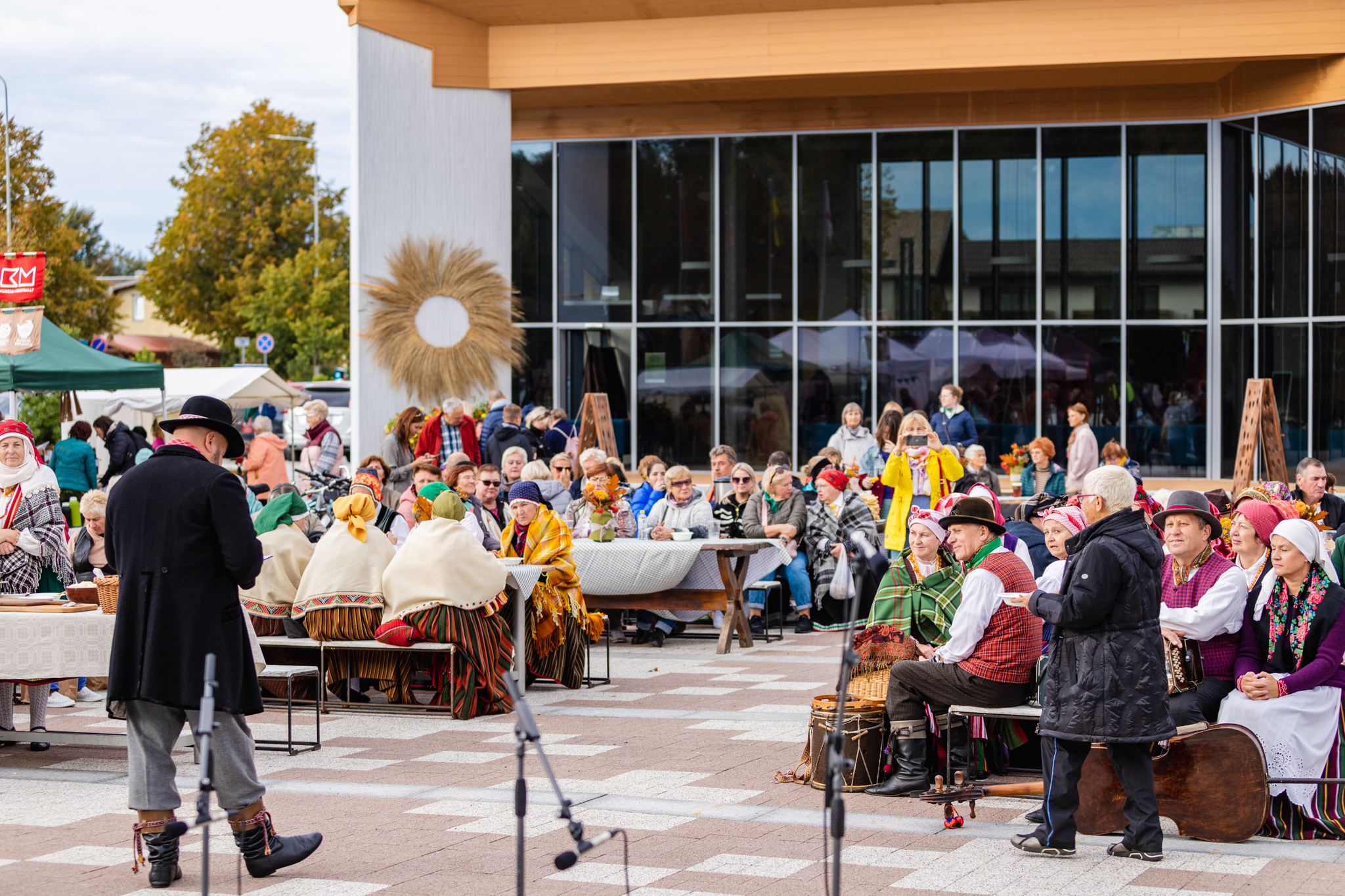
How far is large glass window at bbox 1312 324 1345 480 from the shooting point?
2031 centimetres

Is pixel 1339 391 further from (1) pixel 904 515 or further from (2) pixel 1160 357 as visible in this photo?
(1) pixel 904 515

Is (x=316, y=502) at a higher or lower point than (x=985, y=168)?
lower

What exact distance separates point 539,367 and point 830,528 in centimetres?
997

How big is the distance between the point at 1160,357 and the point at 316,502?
1318 cm

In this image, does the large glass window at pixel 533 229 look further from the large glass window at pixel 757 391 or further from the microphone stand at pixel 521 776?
the microphone stand at pixel 521 776

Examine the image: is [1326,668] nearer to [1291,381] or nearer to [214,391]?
[1291,381]

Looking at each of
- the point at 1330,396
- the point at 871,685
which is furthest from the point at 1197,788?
the point at 1330,396

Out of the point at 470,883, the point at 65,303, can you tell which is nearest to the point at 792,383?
the point at 470,883

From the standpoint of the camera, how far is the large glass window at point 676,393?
22.9 m

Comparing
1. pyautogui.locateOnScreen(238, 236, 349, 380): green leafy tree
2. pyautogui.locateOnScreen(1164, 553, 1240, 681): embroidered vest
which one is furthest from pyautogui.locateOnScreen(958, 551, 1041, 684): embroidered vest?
pyautogui.locateOnScreen(238, 236, 349, 380): green leafy tree

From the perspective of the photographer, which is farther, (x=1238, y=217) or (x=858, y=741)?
(x=1238, y=217)

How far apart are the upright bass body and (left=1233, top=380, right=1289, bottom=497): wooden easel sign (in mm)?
11607

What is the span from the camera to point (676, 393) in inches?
904

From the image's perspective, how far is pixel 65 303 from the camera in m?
35.4
